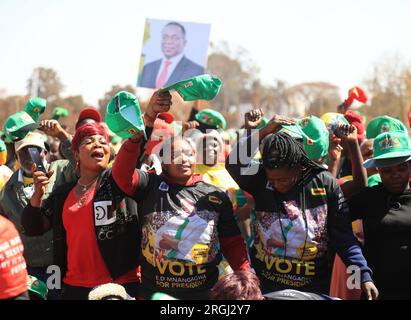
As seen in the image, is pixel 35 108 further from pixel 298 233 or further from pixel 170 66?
pixel 170 66

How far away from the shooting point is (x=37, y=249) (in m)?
4.43

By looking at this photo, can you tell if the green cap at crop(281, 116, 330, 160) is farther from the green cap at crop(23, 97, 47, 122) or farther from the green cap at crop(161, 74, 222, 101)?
the green cap at crop(23, 97, 47, 122)

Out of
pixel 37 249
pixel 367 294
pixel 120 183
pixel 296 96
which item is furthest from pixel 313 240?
pixel 296 96

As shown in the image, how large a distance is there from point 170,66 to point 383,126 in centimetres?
432

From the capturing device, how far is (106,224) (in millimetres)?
3514

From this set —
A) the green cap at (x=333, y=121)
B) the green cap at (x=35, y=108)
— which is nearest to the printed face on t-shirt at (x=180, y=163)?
the green cap at (x=333, y=121)

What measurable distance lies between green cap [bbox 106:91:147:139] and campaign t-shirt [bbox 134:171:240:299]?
1.17 feet

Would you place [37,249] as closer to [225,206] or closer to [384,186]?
[225,206]

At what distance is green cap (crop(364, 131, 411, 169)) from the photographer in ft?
12.0
